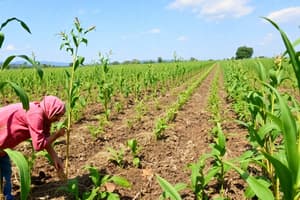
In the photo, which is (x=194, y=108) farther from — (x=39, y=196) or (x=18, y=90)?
(x=18, y=90)

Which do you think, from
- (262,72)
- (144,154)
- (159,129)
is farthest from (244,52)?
(262,72)

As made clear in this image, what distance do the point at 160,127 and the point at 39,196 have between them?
2.54 m

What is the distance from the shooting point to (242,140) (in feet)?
19.6

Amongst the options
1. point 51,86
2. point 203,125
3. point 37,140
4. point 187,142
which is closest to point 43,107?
point 37,140

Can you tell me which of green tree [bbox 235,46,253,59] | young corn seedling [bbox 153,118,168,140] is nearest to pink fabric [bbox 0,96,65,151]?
young corn seedling [bbox 153,118,168,140]

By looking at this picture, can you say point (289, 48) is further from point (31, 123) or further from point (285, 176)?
point (31, 123)

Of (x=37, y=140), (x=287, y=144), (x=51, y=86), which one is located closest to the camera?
(x=287, y=144)

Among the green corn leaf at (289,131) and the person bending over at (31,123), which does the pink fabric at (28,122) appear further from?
the green corn leaf at (289,131)

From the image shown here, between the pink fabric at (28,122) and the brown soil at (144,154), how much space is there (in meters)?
0.70

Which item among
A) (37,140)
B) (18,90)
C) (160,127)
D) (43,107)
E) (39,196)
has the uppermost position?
(18,90)

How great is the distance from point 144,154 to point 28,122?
2.38m

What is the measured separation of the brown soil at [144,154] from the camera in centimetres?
412

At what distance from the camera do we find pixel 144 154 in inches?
213

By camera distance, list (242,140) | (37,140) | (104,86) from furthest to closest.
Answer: (104,86), (242,140), (37,140)
